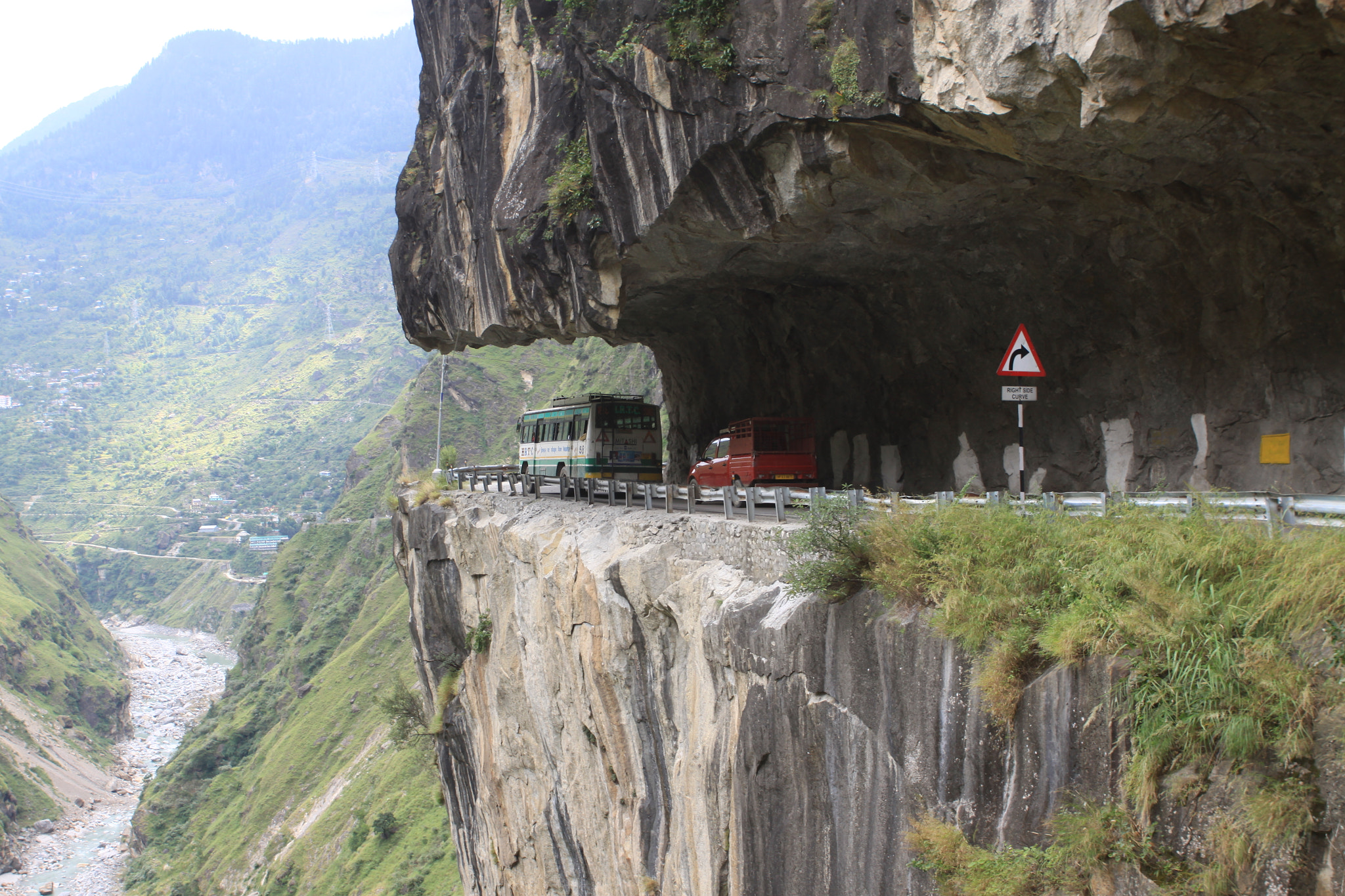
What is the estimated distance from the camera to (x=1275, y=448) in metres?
11.7

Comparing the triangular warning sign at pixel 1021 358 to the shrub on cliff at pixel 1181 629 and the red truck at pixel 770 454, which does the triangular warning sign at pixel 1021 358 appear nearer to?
the shrub on cliff at pixel 1181 629

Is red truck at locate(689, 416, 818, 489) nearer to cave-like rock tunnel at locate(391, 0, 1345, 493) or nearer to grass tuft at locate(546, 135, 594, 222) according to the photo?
cave-like rock tunnel at locate(391, 0, 1345, 493)

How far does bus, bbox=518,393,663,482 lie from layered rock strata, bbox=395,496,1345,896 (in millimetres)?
2228

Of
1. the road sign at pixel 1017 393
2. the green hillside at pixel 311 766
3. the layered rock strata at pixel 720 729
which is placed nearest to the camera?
the layered rock strata at pixel 720 729

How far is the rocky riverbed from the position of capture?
188ft

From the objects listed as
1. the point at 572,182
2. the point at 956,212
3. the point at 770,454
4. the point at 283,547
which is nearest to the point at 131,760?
the point at 283,547

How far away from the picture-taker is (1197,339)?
12.8 meters

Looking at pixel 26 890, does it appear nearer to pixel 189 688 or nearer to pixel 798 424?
pixel 189 688

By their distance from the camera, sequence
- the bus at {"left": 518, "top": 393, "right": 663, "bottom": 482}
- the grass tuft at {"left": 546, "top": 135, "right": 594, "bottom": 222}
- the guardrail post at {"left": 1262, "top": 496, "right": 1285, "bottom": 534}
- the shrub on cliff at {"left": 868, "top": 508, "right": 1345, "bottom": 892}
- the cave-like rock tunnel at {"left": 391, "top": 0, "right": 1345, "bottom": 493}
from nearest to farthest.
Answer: the shrub on cliff at {"left": 868, "top": 508, "right": 1345, "bottom": 892} < the guardrail post at {"left": 1262, "top": 496, "right": 1285, "bottom": 534} < the cave-like rock tunnel at {"left": 391, "top": 0, "right": 1345, "bottom": 493} < the grass tuft at {"left": 546, "top": 135, "right": 594, "bottom": 222} < the bus at {"left": 518, "top": 393, "right": 663, "bottom": 482}

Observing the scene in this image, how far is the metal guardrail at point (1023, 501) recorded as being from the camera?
22.5 ft

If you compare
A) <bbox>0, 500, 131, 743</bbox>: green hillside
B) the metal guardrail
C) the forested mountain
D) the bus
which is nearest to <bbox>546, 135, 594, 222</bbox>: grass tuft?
the metal guardrail

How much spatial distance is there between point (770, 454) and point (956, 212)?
240 inches

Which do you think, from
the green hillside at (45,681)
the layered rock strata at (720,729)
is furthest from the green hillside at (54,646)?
the layered rock strata at (720,729)

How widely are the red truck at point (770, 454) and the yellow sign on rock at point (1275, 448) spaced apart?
7912mm
